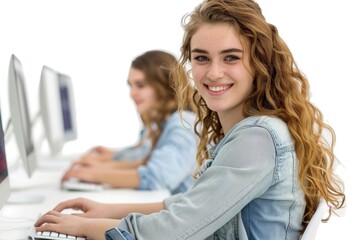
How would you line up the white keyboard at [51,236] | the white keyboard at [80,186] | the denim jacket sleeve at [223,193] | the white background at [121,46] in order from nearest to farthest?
1. the denim jacket sleeve at [223,193]
2. the white keyboard at [51,236]
3. the white keyboard at [80,186]
4. the white background at [121,46]

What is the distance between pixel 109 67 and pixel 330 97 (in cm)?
167

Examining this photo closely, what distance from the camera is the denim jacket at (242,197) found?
154cm

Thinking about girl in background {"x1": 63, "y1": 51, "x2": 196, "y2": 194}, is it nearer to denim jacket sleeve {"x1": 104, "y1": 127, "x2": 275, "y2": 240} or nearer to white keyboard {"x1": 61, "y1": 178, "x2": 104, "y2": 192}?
white keyboard {"x1": 61, "y1": 178, "x2": 104, "y2": 192}

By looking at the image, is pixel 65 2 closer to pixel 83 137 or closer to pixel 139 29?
pixel 139 29

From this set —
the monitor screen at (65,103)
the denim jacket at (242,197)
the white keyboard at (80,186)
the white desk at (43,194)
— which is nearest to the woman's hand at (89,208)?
the white desk at (43,194)

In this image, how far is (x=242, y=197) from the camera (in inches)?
60.6

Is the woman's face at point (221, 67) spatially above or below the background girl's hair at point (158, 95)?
above

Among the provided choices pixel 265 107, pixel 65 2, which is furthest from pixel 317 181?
pixel 65 2

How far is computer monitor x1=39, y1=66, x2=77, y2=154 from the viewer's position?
9.96ft

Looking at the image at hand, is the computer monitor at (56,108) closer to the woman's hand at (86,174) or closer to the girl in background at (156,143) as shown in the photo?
the girl in background at (156,143)

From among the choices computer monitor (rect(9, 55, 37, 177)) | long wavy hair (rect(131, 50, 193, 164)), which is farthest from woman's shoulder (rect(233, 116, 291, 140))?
long wavy hair (rect(131, 50, 193, 164))

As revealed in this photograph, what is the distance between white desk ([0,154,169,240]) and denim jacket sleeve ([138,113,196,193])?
0.08 m

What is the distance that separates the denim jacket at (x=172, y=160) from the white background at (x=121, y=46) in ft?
3.57

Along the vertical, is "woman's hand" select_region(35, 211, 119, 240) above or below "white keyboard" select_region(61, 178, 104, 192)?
above
